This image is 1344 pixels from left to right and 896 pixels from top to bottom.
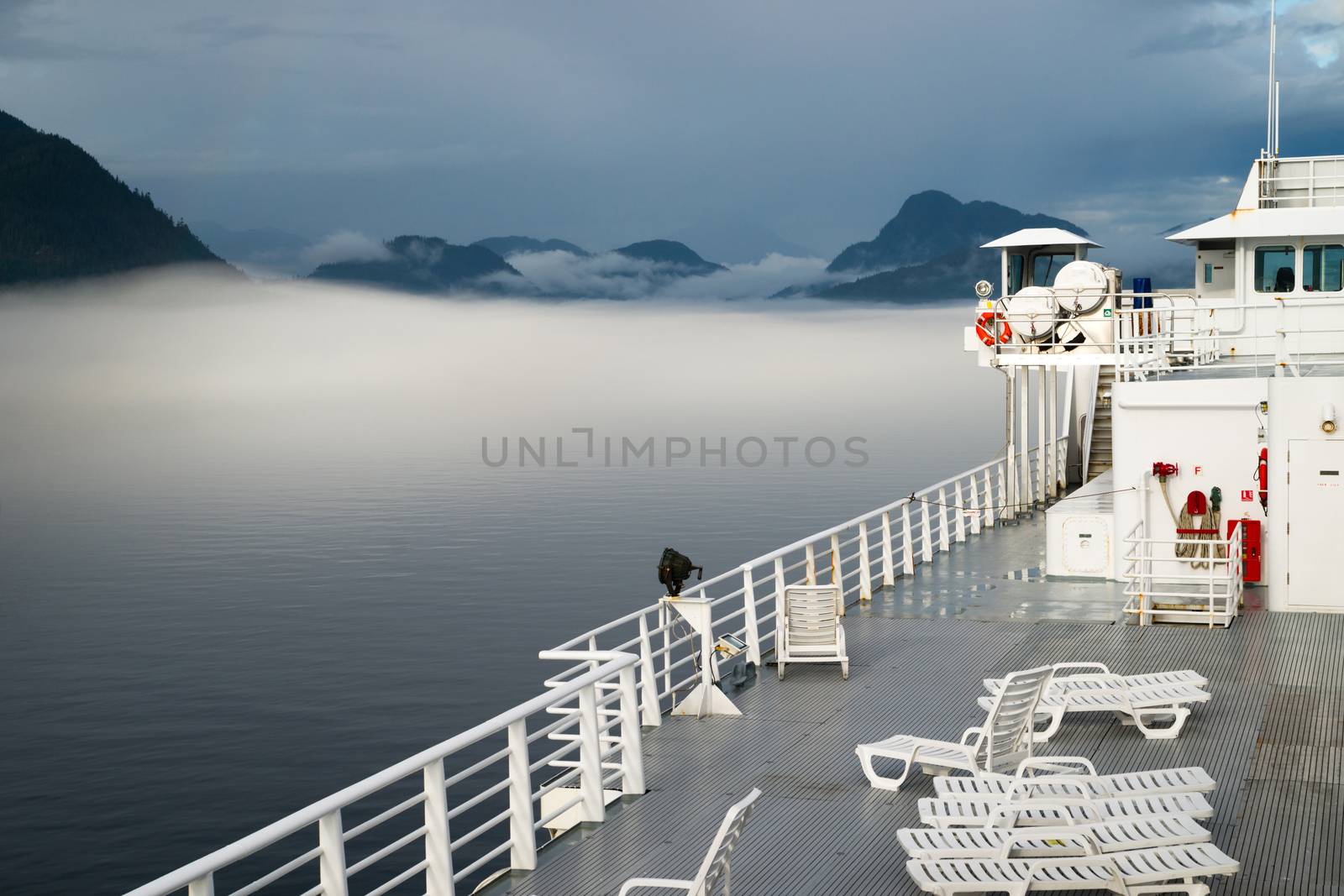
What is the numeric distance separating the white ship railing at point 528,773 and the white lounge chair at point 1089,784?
2.11 m

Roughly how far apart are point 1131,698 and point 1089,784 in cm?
251

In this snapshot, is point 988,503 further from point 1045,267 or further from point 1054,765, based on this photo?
point 1054,765

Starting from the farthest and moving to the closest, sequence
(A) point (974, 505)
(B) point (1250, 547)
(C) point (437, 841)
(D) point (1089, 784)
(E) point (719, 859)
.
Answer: (A) point (974, 505)
(B) point (1250, 547)
(D) point (1089, 784)
(C) point (437, 841)
(E) point (719, 859)

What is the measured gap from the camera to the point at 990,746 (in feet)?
26.2

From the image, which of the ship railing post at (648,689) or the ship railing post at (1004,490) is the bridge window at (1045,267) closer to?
the ship railing post at (1004,490)

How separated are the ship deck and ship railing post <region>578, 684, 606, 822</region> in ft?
0.37

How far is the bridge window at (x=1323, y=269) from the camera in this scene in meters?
20.6

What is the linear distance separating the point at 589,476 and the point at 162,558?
34.6 m

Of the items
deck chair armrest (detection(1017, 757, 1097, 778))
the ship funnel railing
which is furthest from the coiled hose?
the ship funnel railing

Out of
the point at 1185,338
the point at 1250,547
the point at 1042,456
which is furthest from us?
the point at 1042,456

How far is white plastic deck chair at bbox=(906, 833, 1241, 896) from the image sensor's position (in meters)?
6.27

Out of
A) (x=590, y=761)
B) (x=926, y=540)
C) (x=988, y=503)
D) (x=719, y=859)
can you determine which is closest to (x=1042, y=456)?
(x=988, y=503)

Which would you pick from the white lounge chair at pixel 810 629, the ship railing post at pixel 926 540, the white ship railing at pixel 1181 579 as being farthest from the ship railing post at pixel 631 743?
the ship railing post at pixel 926 540

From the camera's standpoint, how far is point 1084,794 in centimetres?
684
